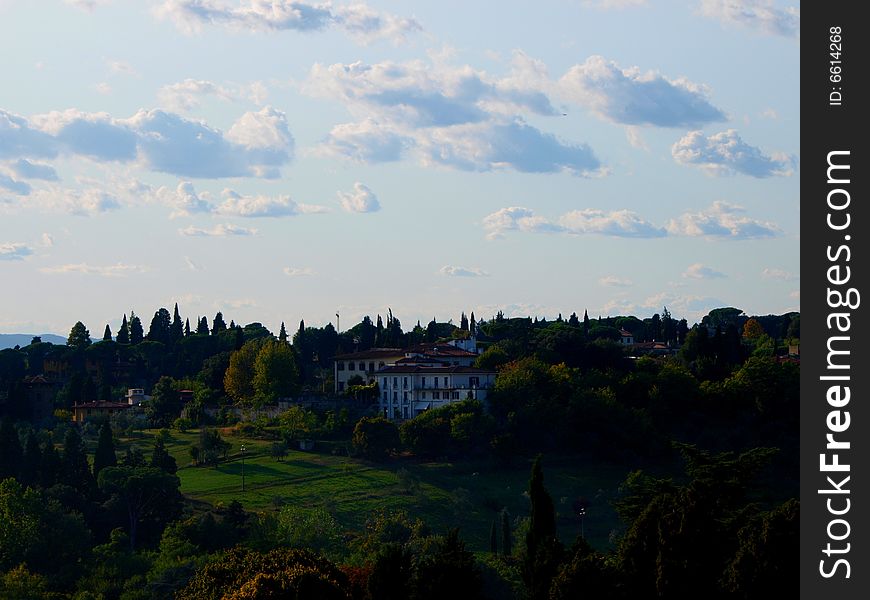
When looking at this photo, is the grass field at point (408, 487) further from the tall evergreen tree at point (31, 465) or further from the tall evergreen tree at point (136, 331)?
the tall evergreen tree at point (136, 331)

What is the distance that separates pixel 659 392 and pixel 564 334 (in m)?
17.7

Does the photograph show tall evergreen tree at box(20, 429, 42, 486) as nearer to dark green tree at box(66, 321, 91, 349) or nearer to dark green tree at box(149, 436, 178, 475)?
dark green tree at box(149, 436, 178, 475)

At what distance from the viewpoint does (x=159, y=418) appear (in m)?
124

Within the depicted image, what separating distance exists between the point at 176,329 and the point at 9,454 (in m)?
73.1

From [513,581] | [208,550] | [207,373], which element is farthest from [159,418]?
[513,581]

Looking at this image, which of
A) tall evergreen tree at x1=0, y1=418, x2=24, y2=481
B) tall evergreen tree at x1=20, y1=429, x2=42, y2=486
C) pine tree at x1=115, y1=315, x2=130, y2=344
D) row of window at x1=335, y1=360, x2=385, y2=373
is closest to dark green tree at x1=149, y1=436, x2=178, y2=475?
tall evergreen tree at x1=20, y1=429, x2=42, y2=486

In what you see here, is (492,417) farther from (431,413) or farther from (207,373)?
(207,373)

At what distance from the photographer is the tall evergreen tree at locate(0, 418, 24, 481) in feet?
316

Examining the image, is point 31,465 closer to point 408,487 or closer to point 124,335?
point 408,487

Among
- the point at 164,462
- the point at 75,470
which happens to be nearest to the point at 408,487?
the point at 164,462

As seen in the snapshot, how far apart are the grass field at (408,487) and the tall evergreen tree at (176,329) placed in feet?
187

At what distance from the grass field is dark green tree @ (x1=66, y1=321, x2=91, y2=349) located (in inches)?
2440

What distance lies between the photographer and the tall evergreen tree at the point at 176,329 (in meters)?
168

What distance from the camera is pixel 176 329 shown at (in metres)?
170
